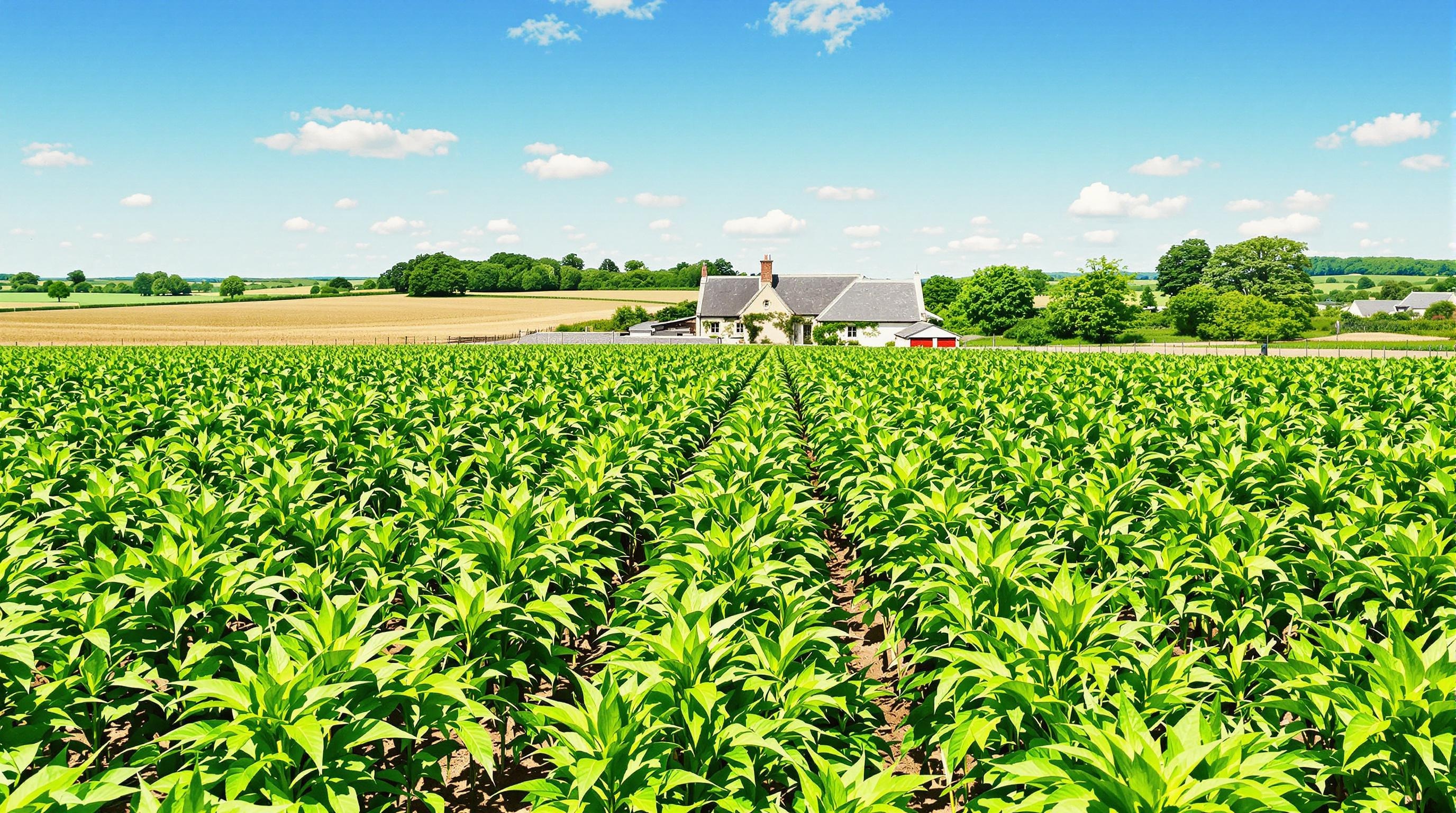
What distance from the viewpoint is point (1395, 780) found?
2.99 meters

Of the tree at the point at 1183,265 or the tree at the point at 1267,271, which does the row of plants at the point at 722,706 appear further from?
the tree at the point at 1183,265

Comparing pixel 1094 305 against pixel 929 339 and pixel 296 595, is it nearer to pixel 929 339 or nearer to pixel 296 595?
pixel 929 339

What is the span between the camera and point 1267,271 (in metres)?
114

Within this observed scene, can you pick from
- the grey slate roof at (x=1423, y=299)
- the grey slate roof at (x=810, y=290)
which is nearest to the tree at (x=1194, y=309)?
the grey slate roof at (x=810, y=290)

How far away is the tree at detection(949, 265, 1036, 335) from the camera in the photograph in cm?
10694

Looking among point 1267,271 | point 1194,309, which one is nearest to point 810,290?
point 1194,309

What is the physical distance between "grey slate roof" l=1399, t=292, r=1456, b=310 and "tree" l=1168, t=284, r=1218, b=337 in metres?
75.9

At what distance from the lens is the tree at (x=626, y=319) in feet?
320

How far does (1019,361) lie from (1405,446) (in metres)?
19.0

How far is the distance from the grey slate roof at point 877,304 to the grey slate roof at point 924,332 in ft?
5.60

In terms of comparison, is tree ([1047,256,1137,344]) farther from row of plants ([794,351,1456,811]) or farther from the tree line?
row of plants ([794,351,1456,811])

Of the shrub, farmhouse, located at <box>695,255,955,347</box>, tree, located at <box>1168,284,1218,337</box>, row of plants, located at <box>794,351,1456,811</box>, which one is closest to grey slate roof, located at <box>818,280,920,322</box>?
farmhouse, located at <box>695,255,955,347</box>

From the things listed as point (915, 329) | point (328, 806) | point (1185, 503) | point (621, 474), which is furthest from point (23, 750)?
point (915, 329)

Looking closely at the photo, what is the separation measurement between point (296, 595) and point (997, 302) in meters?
110
